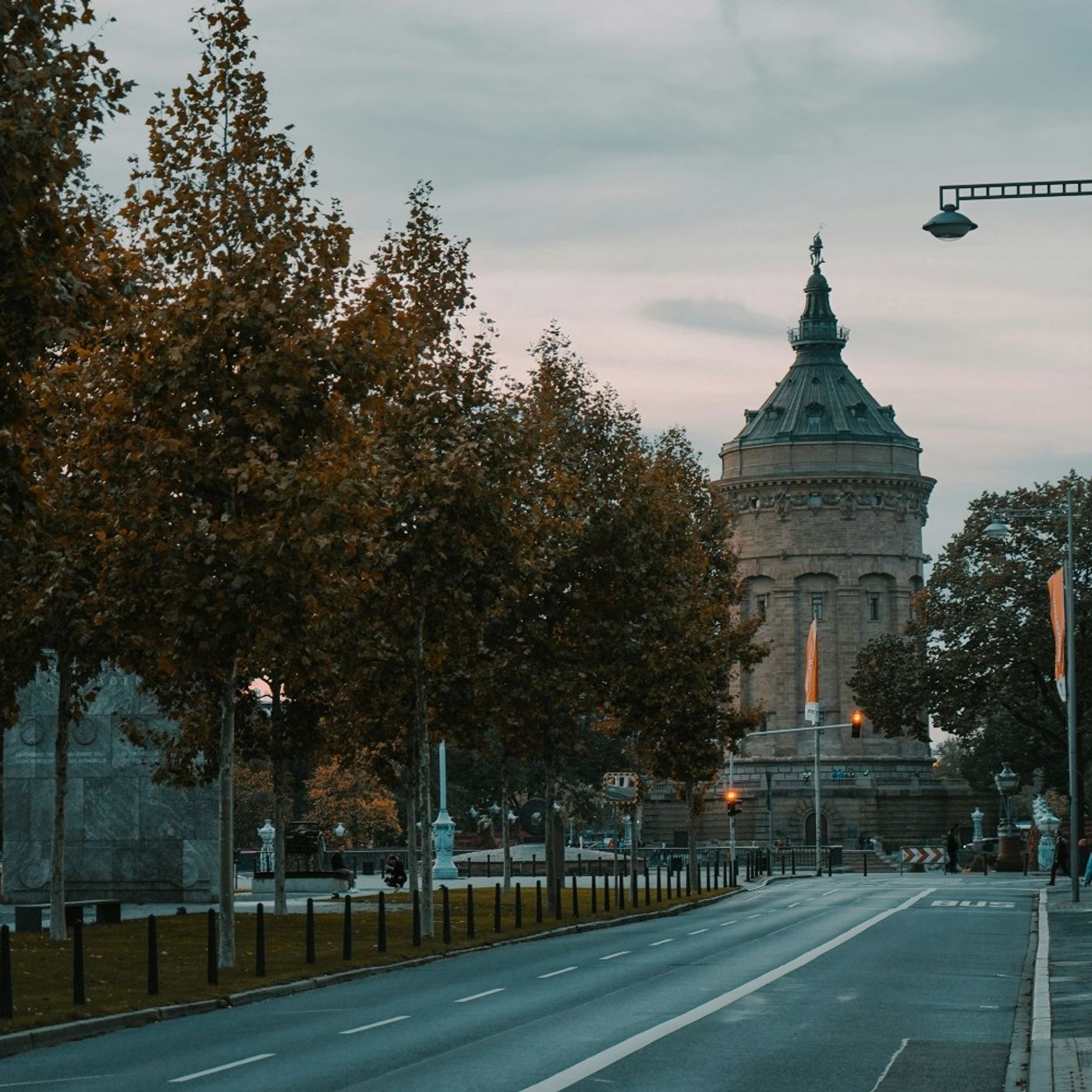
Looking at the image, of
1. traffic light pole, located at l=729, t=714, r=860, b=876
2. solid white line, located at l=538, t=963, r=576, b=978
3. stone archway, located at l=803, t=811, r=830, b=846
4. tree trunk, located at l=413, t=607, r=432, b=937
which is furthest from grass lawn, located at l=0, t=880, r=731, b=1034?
stone archway, located at l=803, t=811, r=830, b=846

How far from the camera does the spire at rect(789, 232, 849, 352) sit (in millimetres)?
125625

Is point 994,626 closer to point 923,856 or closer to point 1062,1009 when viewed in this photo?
point 923,856

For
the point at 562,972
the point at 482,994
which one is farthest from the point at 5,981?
the point at 562,972

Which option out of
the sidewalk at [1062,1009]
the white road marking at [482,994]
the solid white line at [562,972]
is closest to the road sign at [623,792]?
the sidewalk at [1062,1009]

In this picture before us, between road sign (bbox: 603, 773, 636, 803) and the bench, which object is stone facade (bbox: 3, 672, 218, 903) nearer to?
the bench

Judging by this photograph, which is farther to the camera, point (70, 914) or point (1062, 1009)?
point (70, 914)

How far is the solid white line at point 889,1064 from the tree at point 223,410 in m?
10.6

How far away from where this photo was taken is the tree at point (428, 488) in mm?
34531

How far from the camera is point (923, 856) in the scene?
91250 mm

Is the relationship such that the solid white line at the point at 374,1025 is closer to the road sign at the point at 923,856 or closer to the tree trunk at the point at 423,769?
the tree trunk at the point at 423,769

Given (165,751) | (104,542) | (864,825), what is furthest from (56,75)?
(864,825)

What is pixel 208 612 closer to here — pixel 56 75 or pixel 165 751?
pixel 56 75

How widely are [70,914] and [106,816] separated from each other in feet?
31.6

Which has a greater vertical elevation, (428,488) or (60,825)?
(428,488)
